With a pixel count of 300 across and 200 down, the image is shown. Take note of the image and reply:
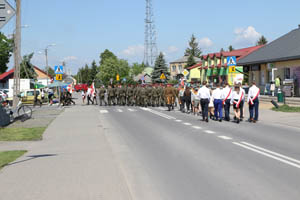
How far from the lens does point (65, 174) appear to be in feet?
23.9

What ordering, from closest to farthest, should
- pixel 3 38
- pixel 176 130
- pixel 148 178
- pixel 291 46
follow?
pixel 148 178 < pixel 176 130 < pixel 291 46 < pixel 3 38

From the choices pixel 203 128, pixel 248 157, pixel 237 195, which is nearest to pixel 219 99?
pixel 203 128

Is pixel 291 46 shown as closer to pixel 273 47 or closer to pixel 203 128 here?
pixel 273 47

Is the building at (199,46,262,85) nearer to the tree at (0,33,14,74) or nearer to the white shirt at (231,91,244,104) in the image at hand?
the white shirt at (231,91,244,104)

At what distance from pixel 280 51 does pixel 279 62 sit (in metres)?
2.01

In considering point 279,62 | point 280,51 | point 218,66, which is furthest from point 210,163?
point 218,66

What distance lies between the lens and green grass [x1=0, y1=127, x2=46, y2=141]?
12.8m

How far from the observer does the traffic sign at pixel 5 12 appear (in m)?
8.34

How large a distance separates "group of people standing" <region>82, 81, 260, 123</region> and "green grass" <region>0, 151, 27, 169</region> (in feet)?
31.5

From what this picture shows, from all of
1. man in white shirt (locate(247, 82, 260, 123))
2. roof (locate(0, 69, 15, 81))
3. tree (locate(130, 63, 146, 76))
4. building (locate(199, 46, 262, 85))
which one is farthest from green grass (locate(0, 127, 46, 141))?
tree (locate(130, 63, 146, 76))

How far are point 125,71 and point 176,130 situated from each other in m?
104

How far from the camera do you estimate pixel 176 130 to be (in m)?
14.6

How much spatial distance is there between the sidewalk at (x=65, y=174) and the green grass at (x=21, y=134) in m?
1.20

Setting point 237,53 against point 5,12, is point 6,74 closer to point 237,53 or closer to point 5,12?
point 237,53
